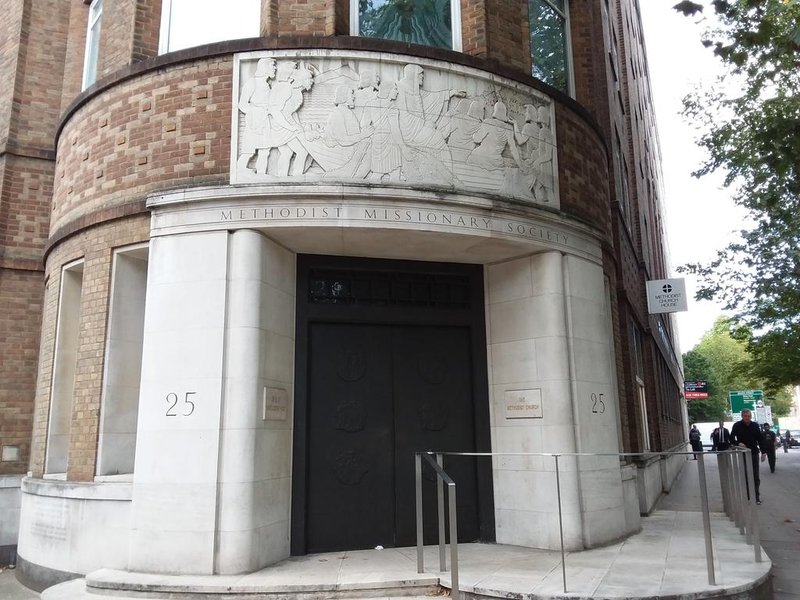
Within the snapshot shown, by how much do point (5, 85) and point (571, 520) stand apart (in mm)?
11239

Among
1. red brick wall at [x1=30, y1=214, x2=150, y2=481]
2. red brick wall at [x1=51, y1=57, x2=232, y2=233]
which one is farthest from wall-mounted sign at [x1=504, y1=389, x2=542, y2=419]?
red brick wall at [x1=30, y1=214, x2=150, y2=481]

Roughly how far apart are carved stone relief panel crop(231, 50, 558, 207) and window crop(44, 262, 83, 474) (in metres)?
3.10

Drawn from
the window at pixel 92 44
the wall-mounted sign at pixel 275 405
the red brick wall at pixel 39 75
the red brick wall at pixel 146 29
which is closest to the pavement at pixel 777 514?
the wall-mounted sign at pixel 275 405

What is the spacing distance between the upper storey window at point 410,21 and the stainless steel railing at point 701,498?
5.24 metres

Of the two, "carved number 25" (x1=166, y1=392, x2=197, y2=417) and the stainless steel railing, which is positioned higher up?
"carved number 25" (x1=166, y1=392, x2=197, y2=417)

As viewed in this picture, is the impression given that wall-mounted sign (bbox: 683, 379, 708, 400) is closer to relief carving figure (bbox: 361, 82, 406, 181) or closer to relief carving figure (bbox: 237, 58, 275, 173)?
relief carving figure (bbox: 361, 82, 406, 181)

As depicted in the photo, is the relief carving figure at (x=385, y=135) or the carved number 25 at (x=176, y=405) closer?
the carved number 25 at (x=176, y=405)

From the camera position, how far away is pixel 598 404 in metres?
8.62

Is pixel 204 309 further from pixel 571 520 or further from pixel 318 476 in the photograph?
pixel 571 520

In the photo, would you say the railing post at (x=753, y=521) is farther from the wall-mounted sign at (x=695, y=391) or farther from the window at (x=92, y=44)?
the wall-mounted sign at (x=695, y=391)

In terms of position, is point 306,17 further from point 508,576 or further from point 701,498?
point 701,498

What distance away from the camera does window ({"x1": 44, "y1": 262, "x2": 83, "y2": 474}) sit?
8.66 metres

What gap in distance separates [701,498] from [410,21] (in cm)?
658

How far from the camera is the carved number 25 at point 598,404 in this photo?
336 inches
